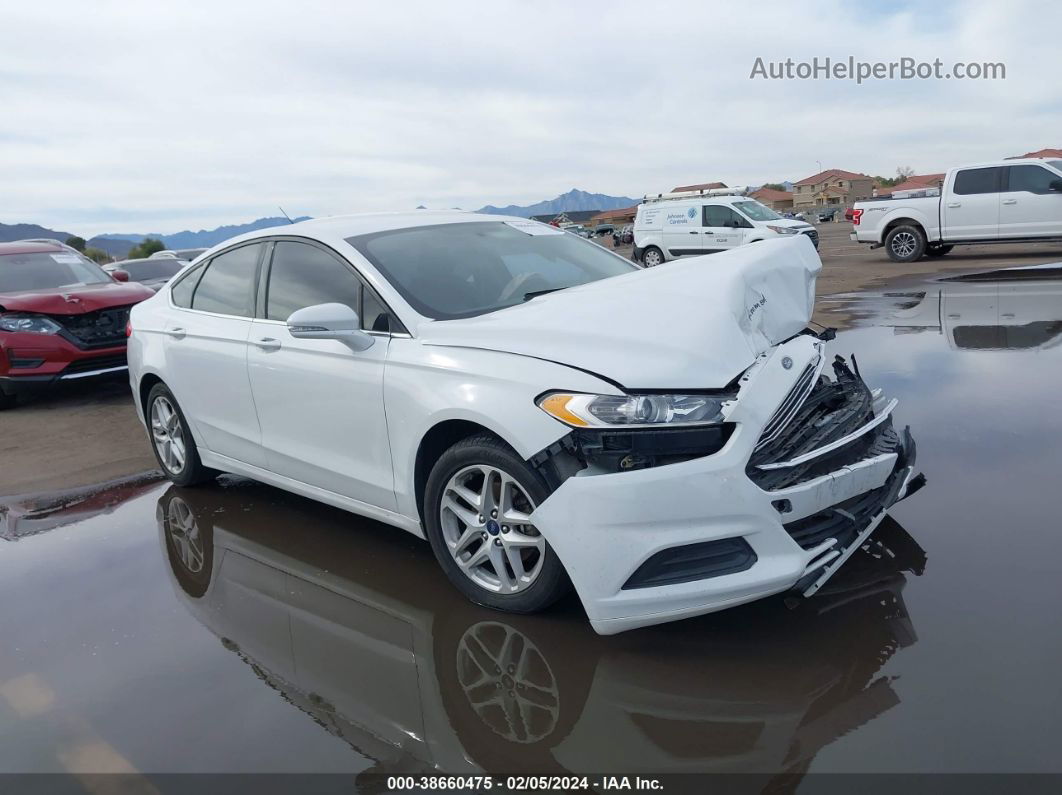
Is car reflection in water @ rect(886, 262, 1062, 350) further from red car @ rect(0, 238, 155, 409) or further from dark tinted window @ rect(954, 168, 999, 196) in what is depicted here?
red car @ rect(0, 238, 155, 409)

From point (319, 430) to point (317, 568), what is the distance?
655 millimetres

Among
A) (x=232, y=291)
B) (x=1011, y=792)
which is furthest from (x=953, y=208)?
(x=1011, y=792)

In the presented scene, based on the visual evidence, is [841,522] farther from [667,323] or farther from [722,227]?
[722,227]

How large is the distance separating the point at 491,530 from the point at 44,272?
8323 millimetres

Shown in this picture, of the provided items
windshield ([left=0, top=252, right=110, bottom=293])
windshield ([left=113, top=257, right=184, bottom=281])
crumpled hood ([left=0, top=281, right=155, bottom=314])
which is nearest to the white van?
windshield ([left=113, top=257, right=184, bottom=281])

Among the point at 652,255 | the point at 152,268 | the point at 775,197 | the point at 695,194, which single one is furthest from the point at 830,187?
the point at 152,268

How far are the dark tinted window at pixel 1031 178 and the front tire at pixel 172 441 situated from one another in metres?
15.4

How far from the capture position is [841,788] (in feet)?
7.90

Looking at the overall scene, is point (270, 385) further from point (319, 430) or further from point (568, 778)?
point (568, 778)

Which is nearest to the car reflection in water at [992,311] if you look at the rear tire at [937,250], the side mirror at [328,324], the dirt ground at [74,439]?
the dirt ground at [74,439]

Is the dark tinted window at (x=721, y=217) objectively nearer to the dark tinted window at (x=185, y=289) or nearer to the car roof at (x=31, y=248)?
the car roof at (x=31, y=248)

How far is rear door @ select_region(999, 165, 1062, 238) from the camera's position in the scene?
15477 millimetres

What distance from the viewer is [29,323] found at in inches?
338

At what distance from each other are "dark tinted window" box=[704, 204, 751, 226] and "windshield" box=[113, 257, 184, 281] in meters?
11.8
